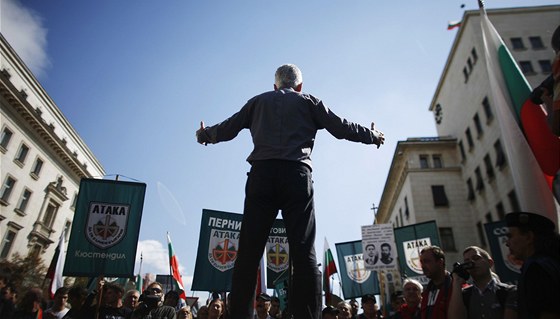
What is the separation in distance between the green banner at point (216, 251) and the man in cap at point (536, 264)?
665cm

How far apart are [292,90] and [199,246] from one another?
6.89 metres

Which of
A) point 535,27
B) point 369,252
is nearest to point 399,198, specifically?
point 535,27

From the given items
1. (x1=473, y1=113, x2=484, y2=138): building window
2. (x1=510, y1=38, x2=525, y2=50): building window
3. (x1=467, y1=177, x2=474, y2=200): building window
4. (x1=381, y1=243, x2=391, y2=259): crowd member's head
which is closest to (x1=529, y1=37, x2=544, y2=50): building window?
(x1=510, y1=38, x2=525, y2=50): building window

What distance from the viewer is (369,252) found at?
42.0 ft

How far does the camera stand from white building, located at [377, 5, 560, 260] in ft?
96.7

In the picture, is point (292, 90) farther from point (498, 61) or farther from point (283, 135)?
point (498, 61)

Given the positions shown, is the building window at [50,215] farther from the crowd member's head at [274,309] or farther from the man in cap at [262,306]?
the man in cap at [262,306]

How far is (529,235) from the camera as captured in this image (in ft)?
9.27

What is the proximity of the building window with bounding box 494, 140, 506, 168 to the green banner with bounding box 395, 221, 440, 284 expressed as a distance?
16.4m

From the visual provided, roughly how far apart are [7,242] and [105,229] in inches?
1246

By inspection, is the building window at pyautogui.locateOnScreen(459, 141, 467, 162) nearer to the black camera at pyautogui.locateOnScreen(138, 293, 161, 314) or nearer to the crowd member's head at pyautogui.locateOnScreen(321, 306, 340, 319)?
the crowd member's head at pyautogui.locateOnScreen(321, 306, 340, 319)

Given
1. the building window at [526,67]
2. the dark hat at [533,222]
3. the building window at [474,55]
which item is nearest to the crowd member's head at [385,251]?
the dark hat at [533,222]

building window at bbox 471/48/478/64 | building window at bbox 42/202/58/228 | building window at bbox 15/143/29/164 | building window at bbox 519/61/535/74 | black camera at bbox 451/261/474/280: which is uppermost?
building window at bbox 471/48/478/64

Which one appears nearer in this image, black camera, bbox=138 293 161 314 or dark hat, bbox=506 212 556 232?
dark hat, bbox=506 212 556 232
